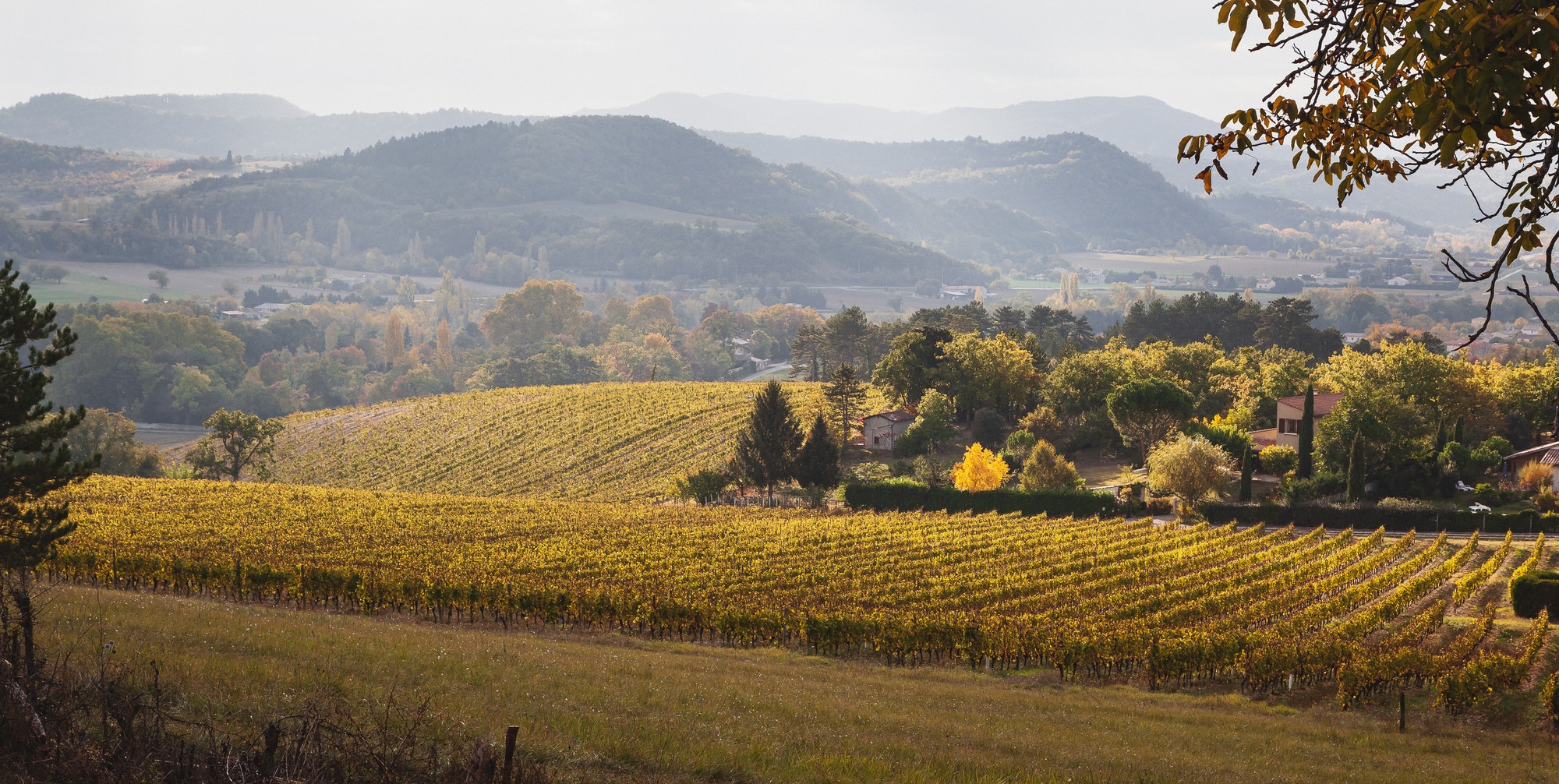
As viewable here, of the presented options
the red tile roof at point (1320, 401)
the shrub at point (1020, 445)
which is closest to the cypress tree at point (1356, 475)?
the red tile roof at point (1320, 401)

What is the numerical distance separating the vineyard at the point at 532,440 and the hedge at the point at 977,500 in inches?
663

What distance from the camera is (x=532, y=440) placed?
93.8 meters

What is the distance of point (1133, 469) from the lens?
229 ft

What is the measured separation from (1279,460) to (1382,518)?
643 inches

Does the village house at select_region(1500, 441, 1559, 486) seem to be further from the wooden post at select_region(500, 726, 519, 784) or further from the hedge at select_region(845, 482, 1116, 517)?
the wooden post at select_region(500, 726, 519, 784)

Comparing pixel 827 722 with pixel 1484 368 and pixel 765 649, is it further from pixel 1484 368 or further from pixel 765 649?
pixel 1484 368

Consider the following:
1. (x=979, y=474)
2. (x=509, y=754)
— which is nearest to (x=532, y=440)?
(x=979, y=474)

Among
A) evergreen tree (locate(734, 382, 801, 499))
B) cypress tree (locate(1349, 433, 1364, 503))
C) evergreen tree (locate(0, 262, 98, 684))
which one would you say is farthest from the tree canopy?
evergreen tree (locate(734, 382, 801, 499))

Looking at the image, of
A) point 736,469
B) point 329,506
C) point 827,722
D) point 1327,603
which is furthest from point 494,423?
point 827,722

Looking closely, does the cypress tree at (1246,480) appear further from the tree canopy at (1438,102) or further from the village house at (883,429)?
the tree canopy at (1438,102)

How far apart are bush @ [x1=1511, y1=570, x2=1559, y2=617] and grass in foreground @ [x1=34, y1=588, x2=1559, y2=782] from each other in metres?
12.3

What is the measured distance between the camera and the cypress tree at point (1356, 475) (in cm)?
5456

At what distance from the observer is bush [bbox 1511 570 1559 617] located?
30328 millimetres

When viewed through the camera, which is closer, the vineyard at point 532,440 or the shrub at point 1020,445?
the shrub at point 1020,445
